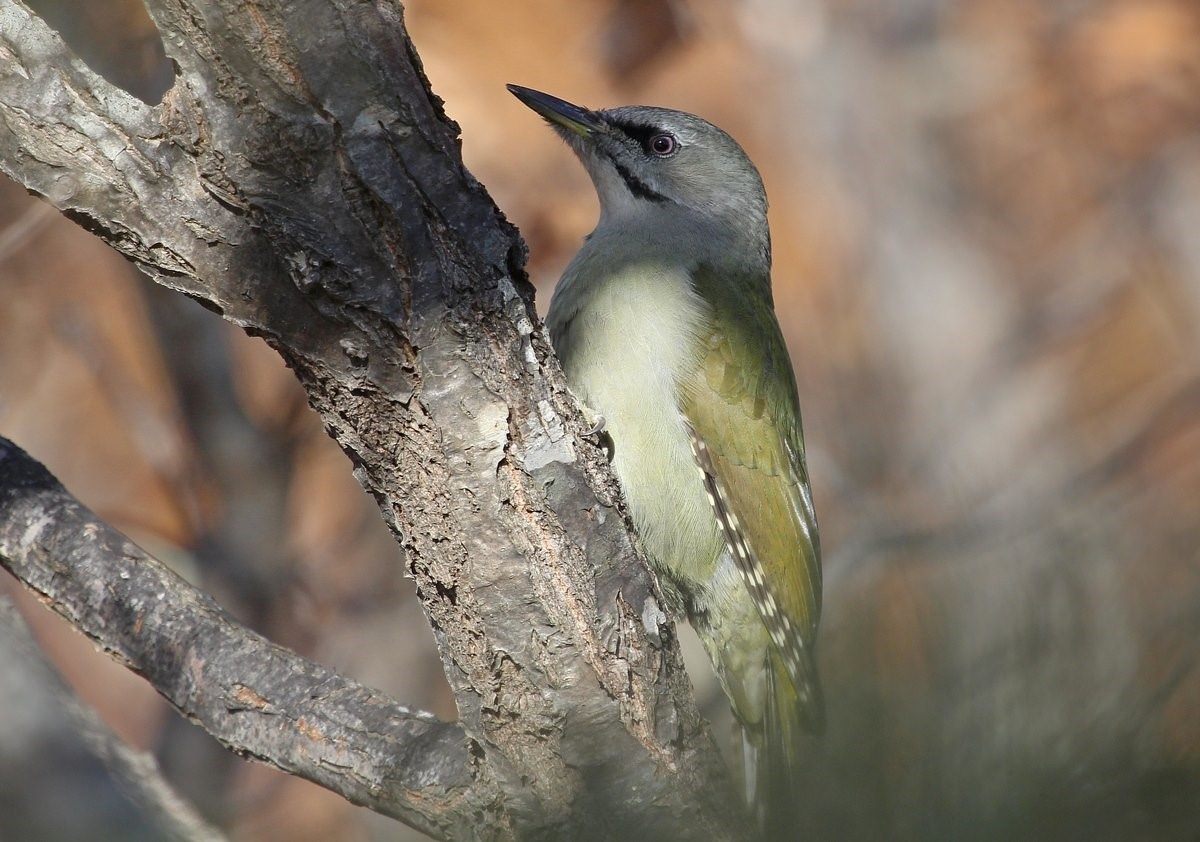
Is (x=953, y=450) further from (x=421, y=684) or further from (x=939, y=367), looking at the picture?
(x=421, y=684)

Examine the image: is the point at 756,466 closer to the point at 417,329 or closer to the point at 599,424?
the point at 599,424

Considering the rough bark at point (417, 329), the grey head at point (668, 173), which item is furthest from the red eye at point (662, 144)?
the rough bark at point (417, 329)

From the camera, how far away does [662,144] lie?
12.3 ft

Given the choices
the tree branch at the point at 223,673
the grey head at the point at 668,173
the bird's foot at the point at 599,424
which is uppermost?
the grey head at the point at 668,173

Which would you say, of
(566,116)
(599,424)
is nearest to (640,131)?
(566,116)

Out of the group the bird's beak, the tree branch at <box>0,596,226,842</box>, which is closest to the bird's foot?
the bird's beak

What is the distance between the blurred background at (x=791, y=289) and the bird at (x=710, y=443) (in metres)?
0.78

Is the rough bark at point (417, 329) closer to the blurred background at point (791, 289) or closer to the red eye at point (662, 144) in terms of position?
the red eye at point (662, 144)

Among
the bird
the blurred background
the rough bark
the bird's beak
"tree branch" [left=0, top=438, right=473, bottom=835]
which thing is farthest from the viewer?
the blurred background

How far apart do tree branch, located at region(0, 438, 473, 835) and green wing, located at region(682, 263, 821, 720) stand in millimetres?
1197

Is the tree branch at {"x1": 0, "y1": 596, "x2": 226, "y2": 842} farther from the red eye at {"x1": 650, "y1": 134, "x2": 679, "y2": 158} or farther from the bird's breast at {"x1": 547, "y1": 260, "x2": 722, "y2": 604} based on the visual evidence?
the red eye at {"x1": 650, "y1": 134, "x2": 679, "y2": 158}

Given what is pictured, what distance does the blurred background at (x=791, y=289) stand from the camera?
15.3 ft

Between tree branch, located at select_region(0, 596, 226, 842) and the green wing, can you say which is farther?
the green wing

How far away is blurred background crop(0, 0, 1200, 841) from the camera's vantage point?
467 centimetres
